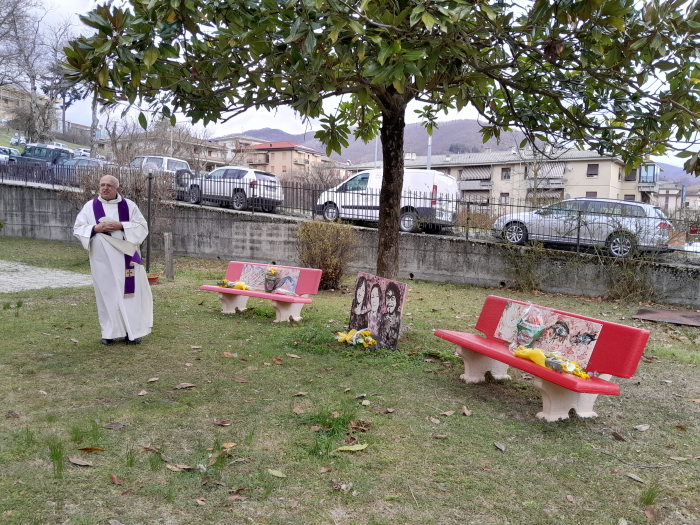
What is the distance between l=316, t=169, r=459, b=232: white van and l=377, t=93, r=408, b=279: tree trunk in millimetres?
8078

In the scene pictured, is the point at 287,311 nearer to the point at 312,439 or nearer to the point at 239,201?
the point at 312,439

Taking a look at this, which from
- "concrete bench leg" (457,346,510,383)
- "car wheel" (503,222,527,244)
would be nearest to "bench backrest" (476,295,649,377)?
"concrete bench leg" (457,346,510,383)

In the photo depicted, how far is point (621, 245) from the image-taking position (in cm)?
1238

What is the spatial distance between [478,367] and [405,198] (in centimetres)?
1093

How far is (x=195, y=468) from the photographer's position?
3.39 meters

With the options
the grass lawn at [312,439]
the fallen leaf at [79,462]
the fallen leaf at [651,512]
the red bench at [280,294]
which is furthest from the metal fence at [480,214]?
the fallen leaf at [79,462]

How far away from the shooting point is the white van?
1529 cm

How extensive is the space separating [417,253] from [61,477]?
39.5ft

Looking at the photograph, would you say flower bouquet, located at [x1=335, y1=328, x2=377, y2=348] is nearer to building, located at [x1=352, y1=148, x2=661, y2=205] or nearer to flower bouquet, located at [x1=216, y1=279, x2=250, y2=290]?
flower bouquet, located at [x1=216, y1=279, x2=250, y2=290]

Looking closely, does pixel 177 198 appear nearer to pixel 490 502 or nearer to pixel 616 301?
pixel 616 301

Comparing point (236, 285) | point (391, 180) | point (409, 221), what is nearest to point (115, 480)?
point (391, 180)

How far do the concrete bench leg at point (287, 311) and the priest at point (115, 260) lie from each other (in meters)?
2.14

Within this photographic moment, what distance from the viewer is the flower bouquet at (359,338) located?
255 inches

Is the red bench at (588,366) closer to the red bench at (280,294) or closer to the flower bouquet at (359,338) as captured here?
the flower bouquet at (359,338)
